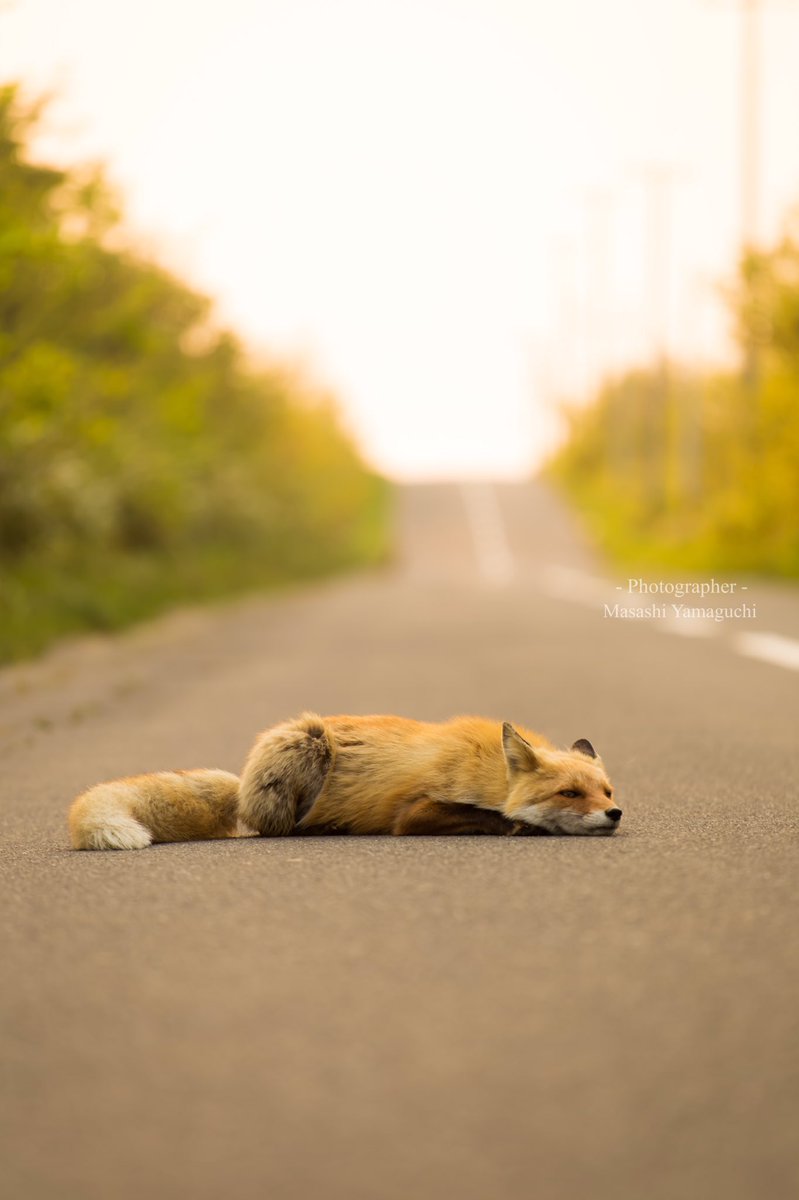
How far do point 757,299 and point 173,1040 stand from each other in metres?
33.0

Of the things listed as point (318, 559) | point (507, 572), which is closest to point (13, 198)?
point (318, 559)

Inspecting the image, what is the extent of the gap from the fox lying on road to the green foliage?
26.4 ft

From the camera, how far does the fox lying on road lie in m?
6.32

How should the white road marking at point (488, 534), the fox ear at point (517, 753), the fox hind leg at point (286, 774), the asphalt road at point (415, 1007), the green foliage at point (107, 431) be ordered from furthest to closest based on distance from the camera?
the white road marking at point (488, 534) < the green foliage at point (107, 431) < the fox hind leg at point (286, 774) < the fox ear at point (517, 753) < the asphalt road at point (415, 1007)

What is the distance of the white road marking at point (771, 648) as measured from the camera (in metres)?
16.2

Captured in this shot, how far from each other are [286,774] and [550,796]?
3.46ft

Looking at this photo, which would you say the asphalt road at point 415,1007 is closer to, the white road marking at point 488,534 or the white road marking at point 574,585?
the white road marking at point 574,585

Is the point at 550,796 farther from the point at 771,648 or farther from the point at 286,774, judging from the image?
the point at 771,648

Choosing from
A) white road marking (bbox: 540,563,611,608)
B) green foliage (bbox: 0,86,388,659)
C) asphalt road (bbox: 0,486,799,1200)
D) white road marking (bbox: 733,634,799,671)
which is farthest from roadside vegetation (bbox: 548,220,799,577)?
asphalt road (bbox: 0,486,799,1200)

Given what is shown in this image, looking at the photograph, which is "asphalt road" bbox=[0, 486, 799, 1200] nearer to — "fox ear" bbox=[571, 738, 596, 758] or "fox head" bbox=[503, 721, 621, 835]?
"fox head" bbox=[503, 721, 621, 835]

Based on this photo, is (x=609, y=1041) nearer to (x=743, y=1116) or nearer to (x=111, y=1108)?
(x=743, y=1116)

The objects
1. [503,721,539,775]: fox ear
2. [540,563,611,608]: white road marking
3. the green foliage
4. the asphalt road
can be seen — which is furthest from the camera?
[540,563,611,608]: white road marking

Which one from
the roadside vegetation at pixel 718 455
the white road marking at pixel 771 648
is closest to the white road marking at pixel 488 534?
the roadside vegetation at pixel 718 455

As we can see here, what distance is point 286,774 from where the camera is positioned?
6.51m
